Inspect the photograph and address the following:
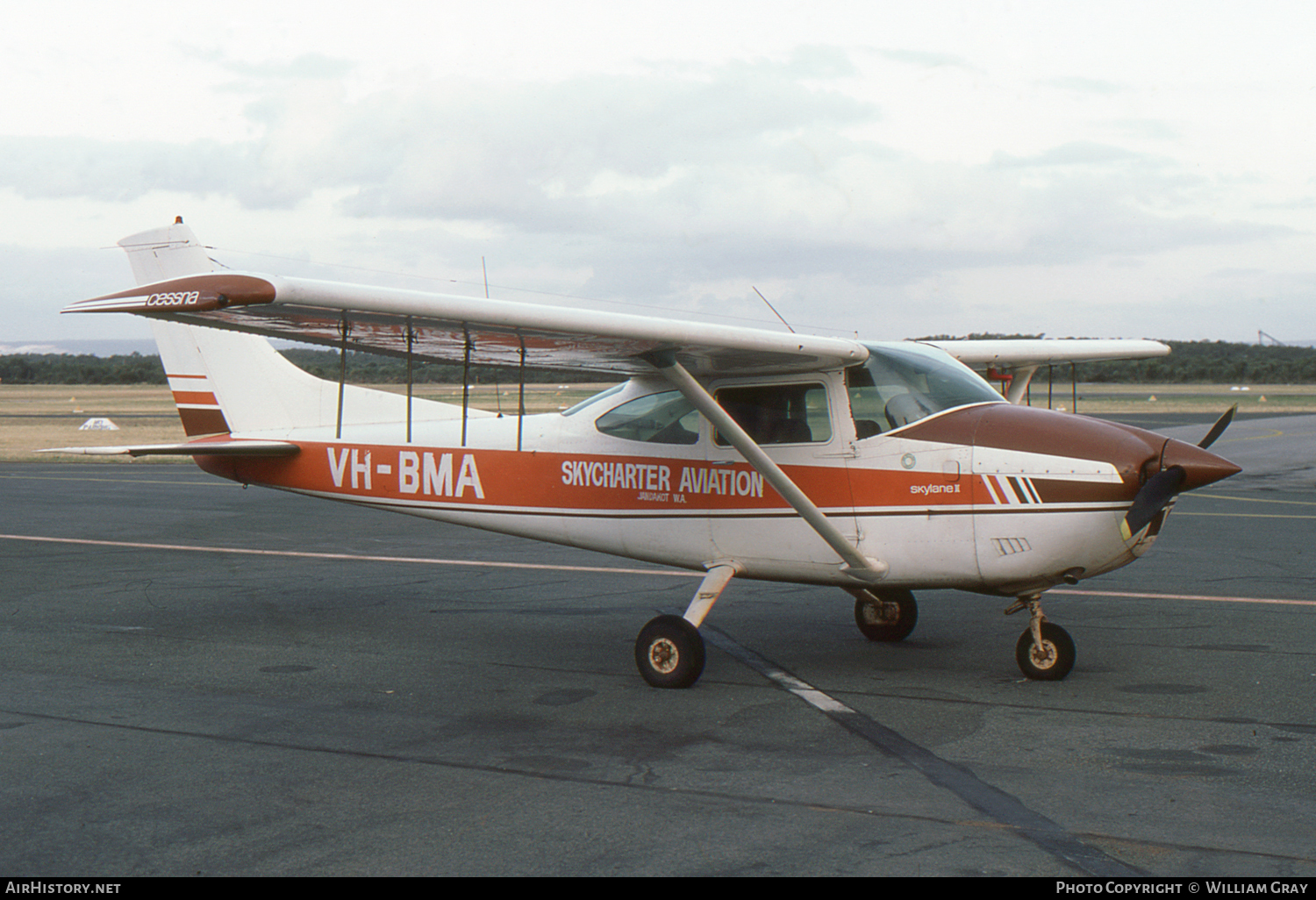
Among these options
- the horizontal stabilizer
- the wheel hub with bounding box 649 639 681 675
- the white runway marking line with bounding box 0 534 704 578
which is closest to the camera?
the wheel hub with bounding box 649 639 681 675

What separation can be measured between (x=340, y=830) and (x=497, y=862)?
820 millimetres

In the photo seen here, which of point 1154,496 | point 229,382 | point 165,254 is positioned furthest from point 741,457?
point 165,254

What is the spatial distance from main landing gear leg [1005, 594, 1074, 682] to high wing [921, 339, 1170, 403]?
270 centimetres

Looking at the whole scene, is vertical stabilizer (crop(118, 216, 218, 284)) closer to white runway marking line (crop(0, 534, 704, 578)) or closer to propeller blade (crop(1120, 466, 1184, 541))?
white runway marking line (crop(0, 534, 704, 578))

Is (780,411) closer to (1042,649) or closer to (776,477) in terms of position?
(776,477)

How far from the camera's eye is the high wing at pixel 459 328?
18.1 feet

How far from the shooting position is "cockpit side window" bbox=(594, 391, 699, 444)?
8.19 m

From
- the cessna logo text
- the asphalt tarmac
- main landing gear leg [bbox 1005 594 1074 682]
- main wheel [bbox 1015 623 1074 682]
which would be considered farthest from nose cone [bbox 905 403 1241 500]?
the cessna logo text

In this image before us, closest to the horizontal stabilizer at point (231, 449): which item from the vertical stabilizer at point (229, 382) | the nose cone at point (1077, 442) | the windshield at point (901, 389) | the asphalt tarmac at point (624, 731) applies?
the vertical stabilizer at point (229, 382)

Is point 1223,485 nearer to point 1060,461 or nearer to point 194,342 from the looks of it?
point 1060,461

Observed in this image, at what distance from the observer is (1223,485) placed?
2161 cm

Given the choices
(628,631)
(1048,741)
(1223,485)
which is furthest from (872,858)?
(1223,485)

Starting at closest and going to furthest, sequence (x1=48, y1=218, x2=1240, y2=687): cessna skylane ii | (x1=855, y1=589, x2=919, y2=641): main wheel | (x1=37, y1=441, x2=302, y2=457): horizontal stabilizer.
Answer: (x1=48, y1=218, x2=1240, y2=687): cessna skylane ii, (x1=855, y1=589, x2=919, y2=641): main wheel, (x1=37, y1=441, x2=302, y2=457): horizontal stabilizer

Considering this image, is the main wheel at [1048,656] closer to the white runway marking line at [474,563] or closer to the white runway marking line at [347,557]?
the white runway marking line at [474,563]
